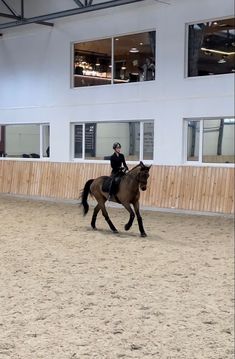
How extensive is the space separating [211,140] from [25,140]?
5.30 metres

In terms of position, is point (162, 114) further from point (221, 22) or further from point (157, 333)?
point (157, 333)

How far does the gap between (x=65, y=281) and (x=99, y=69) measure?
7.10m

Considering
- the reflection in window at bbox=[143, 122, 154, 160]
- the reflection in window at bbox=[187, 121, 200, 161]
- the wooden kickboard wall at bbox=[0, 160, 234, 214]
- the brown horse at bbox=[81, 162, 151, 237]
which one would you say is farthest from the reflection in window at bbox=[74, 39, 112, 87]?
the brown horse at bbox=[81, 162, 151, 237]

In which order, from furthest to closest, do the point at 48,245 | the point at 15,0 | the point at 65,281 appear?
the point at 15,0
the point at 48,245
the point at 65,281

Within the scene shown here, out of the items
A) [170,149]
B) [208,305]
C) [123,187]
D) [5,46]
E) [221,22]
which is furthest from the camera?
[5,46]

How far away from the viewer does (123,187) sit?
7.05 m

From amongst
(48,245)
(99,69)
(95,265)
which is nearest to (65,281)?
(95,265)

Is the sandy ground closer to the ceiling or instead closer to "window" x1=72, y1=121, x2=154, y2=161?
"window" x1=72, y1=121, x2=154, y2=161

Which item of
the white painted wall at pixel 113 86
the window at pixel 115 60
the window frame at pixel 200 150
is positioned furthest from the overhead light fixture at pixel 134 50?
the window frame at pixel 200 150

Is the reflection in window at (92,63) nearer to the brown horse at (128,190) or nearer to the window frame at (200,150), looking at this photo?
the window frame at (200,150)

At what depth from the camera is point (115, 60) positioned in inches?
413

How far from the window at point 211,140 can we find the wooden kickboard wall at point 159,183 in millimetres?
268

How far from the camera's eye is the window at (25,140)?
12094mm

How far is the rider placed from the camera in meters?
7.20
